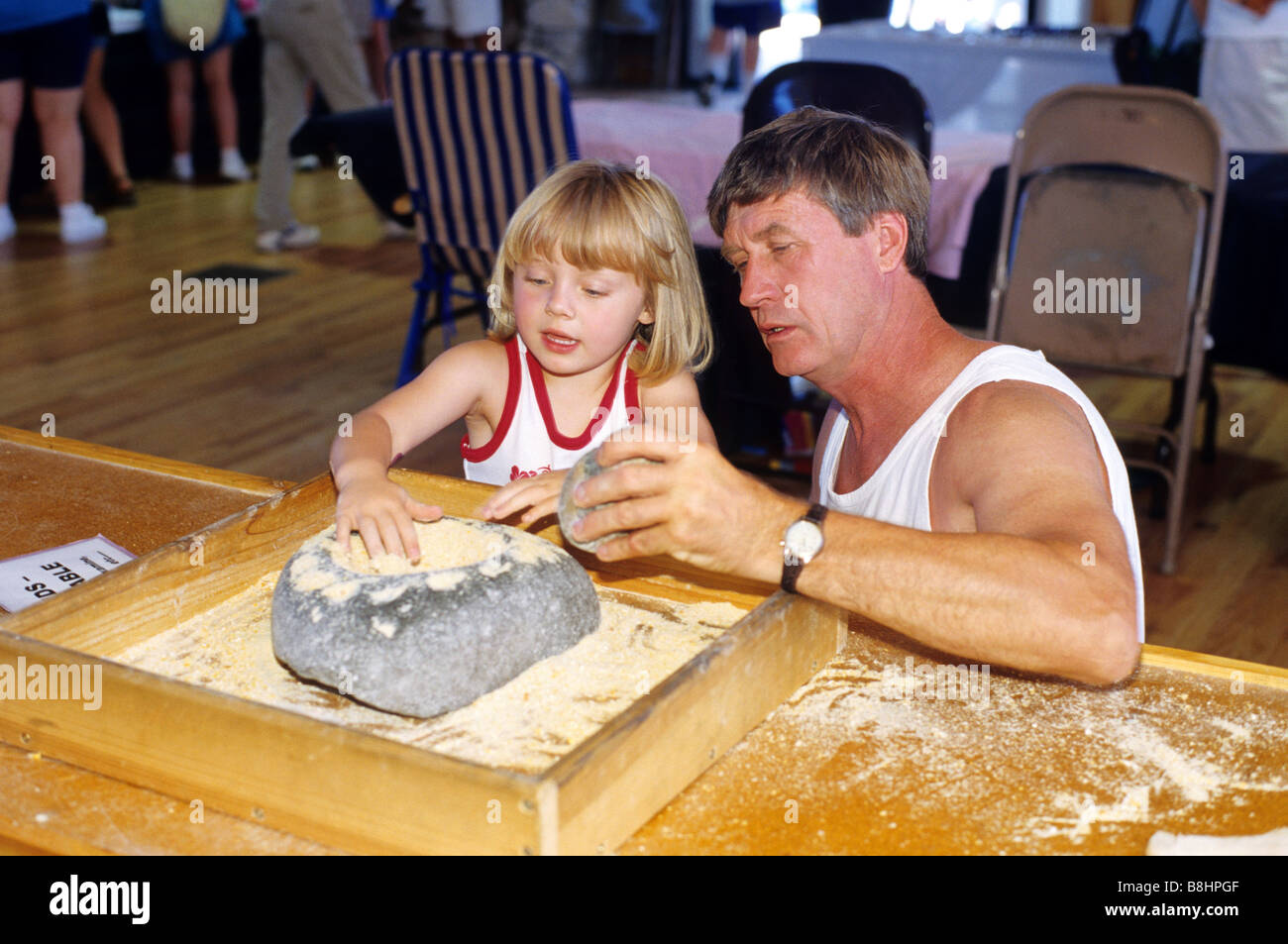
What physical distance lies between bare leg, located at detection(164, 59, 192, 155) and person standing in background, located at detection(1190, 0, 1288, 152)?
5084 millimetres

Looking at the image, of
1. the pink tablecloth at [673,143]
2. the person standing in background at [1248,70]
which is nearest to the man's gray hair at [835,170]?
the pink tablecloth at [673,143]

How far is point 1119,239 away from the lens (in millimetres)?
3084

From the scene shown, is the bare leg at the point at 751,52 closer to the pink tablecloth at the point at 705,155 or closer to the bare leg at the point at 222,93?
the bare leg at the point at 222,93

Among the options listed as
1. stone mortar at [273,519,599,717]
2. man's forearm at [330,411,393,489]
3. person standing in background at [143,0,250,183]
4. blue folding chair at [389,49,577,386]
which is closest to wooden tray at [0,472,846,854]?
stone mortar at [273,519,599,717]

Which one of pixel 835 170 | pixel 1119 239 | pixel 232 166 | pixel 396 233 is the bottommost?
pixel 396 233

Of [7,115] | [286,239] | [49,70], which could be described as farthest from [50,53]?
[286,239]

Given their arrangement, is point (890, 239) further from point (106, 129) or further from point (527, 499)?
point (106, 129)

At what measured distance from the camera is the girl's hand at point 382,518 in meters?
1.28

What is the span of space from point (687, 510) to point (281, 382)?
341 cm

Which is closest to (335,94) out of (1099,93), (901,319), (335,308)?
(335,308)

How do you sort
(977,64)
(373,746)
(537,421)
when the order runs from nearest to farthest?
(373,746) → (537,421) → (977,64)

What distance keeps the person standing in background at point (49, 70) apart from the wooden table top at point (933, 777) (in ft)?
16.3

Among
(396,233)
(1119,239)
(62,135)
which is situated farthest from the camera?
(396,233)

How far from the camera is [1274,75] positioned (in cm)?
418
